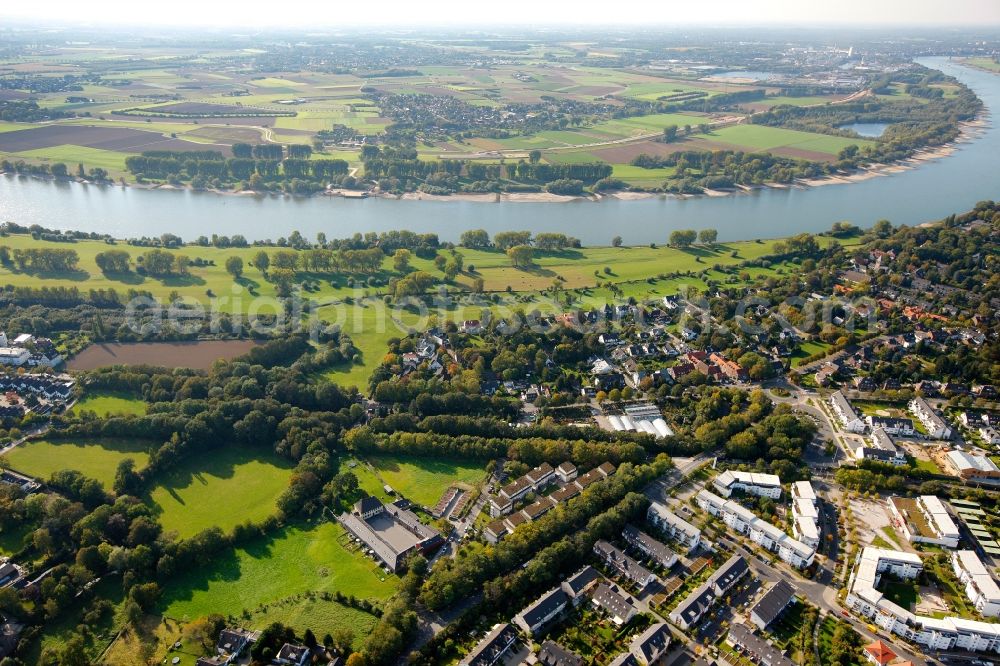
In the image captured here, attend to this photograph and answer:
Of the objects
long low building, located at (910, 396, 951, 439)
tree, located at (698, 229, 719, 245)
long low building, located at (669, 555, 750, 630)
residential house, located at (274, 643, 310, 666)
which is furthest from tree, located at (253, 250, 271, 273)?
long low building, located at (910, 396, 951, 439)

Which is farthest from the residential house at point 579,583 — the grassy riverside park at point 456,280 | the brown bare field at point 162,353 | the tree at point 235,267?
the tree at point 235,267

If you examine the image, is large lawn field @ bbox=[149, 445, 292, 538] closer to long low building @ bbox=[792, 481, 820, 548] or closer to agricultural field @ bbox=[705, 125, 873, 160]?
long low building @ bbox=[792, 481, 820, 548]

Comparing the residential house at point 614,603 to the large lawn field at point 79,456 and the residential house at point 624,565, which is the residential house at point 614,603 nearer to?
the residential house at point 624,565

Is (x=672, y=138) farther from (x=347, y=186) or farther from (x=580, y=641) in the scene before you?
(x=580, y=641)

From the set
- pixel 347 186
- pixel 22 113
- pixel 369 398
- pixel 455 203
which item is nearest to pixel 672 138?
pixel 455 203

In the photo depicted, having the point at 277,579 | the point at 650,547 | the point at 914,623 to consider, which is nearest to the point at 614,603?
the point at 650,547


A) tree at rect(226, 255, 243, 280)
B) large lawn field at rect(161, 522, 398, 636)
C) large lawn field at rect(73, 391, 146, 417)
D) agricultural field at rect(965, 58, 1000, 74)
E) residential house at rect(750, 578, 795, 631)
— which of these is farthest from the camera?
agricultural field at rect(965, 58, 1000, 74)

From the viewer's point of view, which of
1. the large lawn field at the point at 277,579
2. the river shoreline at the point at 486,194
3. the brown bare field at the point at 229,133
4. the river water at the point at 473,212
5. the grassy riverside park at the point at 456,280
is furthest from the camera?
the brown bare field at the point at 229,133

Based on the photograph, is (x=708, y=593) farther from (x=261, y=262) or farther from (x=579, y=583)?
(x=261, y=262)
